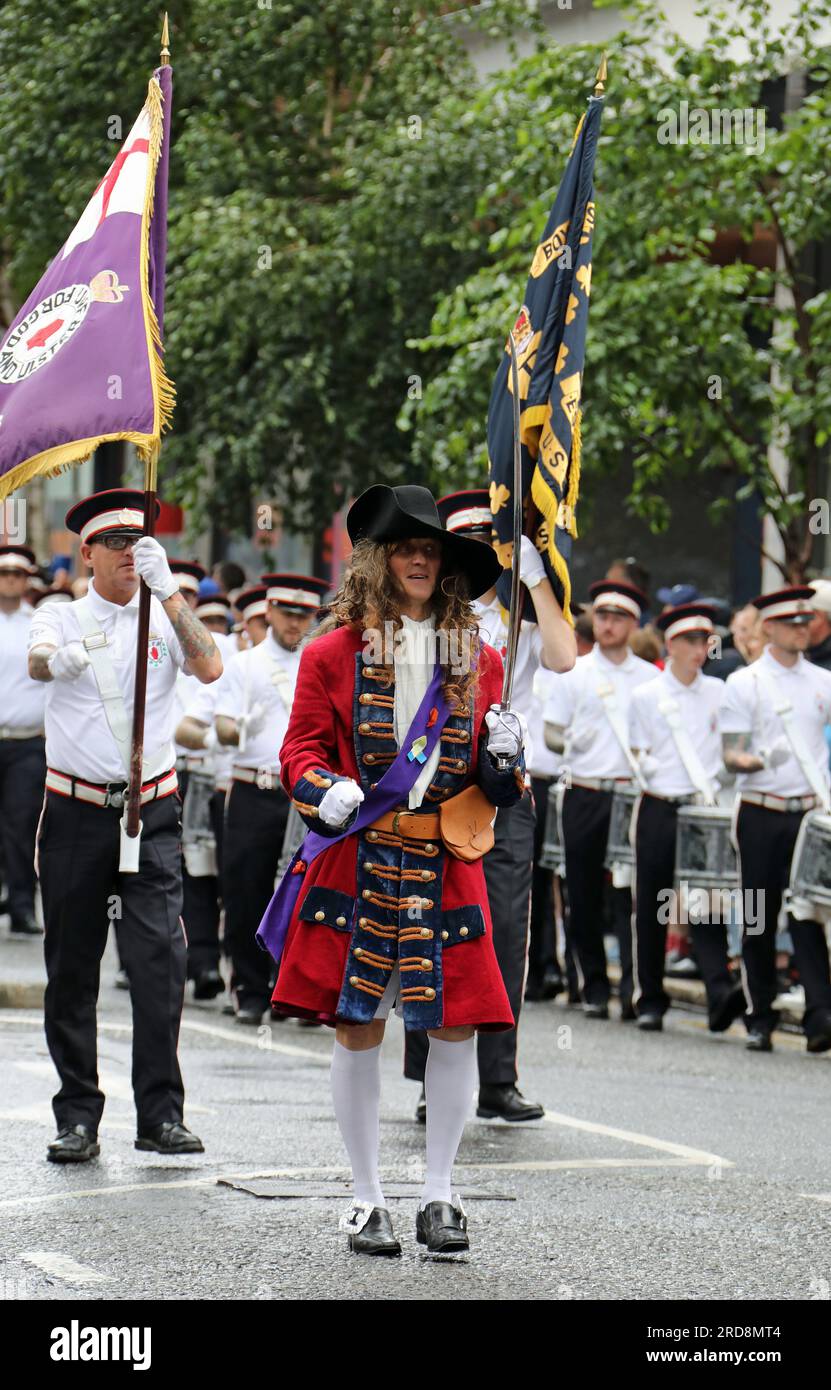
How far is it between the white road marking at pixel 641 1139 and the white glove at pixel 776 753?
3.23m

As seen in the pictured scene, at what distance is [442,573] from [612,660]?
701cm

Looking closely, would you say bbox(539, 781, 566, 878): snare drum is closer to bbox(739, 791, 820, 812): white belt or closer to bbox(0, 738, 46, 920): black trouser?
bbox(739, 791, 820, 812): white belt

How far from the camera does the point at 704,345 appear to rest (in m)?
15.8

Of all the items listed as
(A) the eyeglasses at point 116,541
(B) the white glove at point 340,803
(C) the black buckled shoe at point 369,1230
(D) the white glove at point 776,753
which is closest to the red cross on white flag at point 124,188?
(A) the eyeglasses at point 116,541

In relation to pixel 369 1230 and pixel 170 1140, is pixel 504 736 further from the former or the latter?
pixel 170 1140

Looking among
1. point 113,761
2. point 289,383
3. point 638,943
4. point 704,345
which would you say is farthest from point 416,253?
point 113,761

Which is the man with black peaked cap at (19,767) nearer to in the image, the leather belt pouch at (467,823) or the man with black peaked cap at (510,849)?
the man with black peaked cap at (510,849)

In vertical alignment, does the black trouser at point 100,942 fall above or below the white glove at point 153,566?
below

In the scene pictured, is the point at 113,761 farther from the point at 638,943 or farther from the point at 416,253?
the point at 416,253

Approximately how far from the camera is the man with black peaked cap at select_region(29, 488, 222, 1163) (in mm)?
7953

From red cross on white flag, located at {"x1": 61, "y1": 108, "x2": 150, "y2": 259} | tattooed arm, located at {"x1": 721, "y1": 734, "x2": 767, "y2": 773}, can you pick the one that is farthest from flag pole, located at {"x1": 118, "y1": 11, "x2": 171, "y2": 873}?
tattooed arm, located at {"x1": 721, "y1": 734, "x2": 767, "y2": 773}

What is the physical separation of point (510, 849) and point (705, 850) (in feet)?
12.2

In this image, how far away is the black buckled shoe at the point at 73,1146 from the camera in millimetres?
7746

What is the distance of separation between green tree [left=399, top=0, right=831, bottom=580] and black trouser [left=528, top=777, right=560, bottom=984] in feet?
8.73
